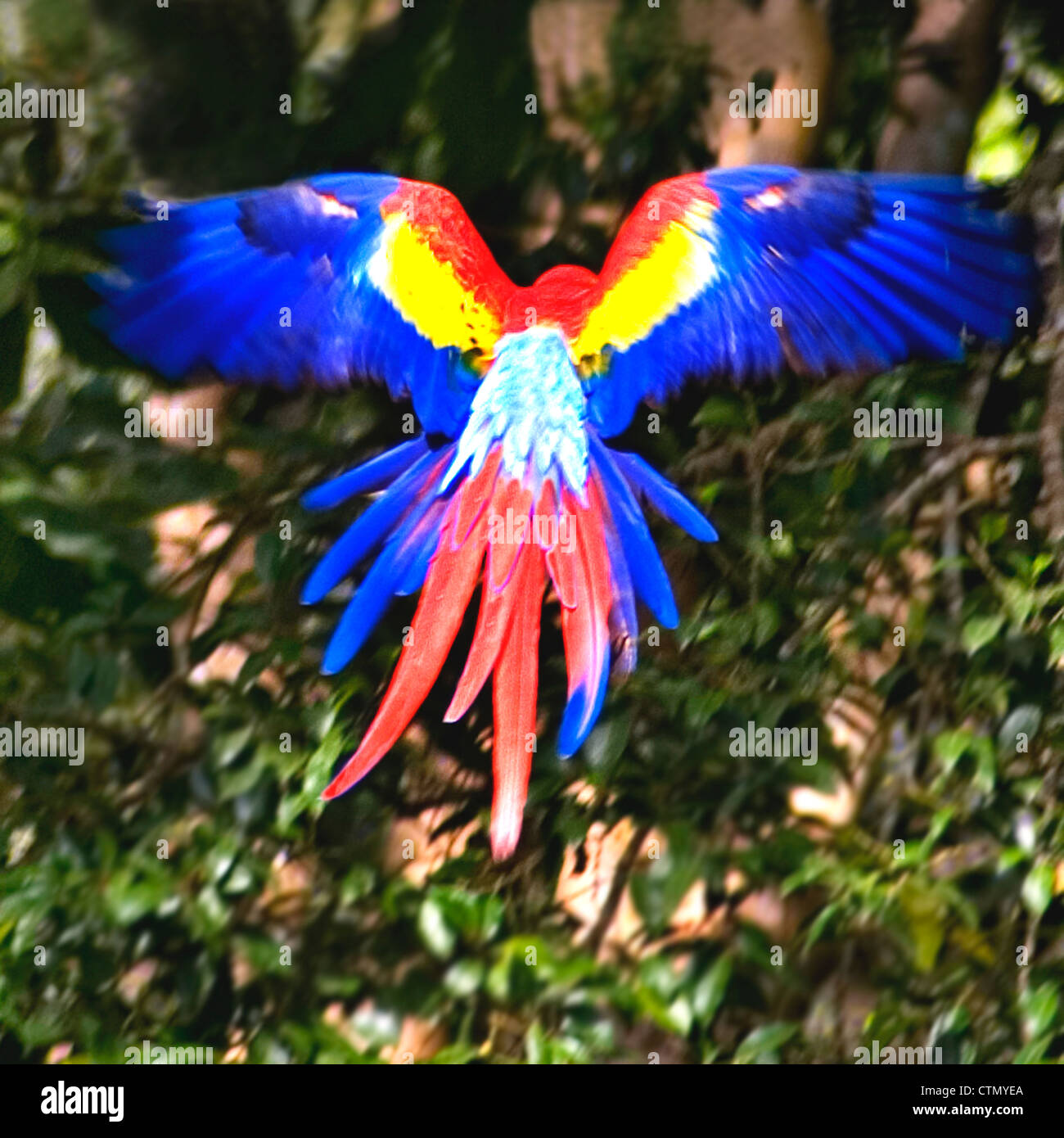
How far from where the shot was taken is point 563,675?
5.73 ft

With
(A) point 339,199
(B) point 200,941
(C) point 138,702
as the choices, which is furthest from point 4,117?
(B) point 200,941

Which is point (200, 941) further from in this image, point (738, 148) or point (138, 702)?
point (738, 148)

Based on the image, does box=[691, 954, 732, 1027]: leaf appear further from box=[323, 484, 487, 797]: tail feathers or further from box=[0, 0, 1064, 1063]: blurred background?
box=[323, 484, 487, 797]: tail feathers

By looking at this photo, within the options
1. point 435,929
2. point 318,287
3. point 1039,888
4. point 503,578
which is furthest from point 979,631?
point 318,287

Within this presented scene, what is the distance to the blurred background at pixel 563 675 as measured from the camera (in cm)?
175

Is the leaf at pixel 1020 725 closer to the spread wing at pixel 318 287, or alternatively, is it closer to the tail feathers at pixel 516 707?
the tail feathers at pixel 516 707

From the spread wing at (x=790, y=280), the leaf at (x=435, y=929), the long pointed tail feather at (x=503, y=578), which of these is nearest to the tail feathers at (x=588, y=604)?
the long pointed tail feather at (x=503, y=578)

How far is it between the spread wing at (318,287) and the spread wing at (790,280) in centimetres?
15

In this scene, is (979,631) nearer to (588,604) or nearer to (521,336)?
(588,604)

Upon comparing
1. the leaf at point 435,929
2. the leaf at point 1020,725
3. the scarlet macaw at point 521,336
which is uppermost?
the scarlet macaw at point 521,336

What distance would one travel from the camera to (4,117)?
5.70ft

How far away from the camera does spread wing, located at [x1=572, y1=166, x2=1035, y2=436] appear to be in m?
1.70

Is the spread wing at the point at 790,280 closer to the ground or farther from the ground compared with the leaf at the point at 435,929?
farther from the ground

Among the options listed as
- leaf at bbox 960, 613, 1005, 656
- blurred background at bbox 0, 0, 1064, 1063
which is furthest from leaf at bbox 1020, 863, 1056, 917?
leaf at bbox 960, 613, 1005, 656
